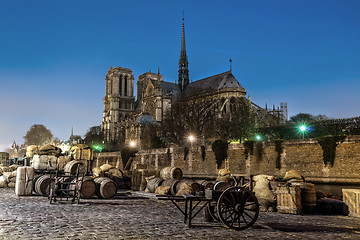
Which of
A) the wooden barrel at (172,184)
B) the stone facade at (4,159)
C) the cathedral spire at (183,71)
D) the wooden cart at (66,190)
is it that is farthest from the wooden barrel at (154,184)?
the cathedral spire at (183,71)

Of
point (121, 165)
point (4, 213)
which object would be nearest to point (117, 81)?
point (121, 165)

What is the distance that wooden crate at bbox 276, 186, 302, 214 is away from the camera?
35.3 feet

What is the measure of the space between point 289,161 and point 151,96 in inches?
2157

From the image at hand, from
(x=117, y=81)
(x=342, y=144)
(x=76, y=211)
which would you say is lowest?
(x=76, y=211)

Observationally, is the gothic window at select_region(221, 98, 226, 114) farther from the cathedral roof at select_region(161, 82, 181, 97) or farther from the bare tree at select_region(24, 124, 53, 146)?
the bare tree at select_region(24, 124, 53, 146)

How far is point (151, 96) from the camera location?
79.0m

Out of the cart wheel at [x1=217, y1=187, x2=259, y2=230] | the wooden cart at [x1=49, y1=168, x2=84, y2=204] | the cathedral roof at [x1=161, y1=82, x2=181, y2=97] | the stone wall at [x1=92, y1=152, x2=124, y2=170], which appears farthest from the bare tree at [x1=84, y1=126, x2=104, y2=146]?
Result: the cart wheel at [x1=217, y1=187, x2=259, y2=230]

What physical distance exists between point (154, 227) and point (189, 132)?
3802cm

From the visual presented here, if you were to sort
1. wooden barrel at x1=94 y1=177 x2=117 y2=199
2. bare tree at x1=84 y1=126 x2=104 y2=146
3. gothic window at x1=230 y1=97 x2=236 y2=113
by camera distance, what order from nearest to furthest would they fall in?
wooden barrel at x1=94 y1=177 x2=117 y2=199 < gothic window at x1=230 y1=97 x2=236 y2=113 < bare tree at x1=84 y1=126 x2=104 y2=146

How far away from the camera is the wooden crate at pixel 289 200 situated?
10.8 m

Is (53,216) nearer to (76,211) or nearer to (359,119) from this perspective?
(76,211)

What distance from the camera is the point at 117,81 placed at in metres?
99.2

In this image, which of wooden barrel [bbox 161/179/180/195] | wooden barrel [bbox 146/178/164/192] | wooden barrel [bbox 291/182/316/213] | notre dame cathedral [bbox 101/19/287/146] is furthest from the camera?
notre dame cathedral [bbox 101/19/287/146]

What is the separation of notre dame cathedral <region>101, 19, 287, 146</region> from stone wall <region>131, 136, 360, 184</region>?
19.9 metres
